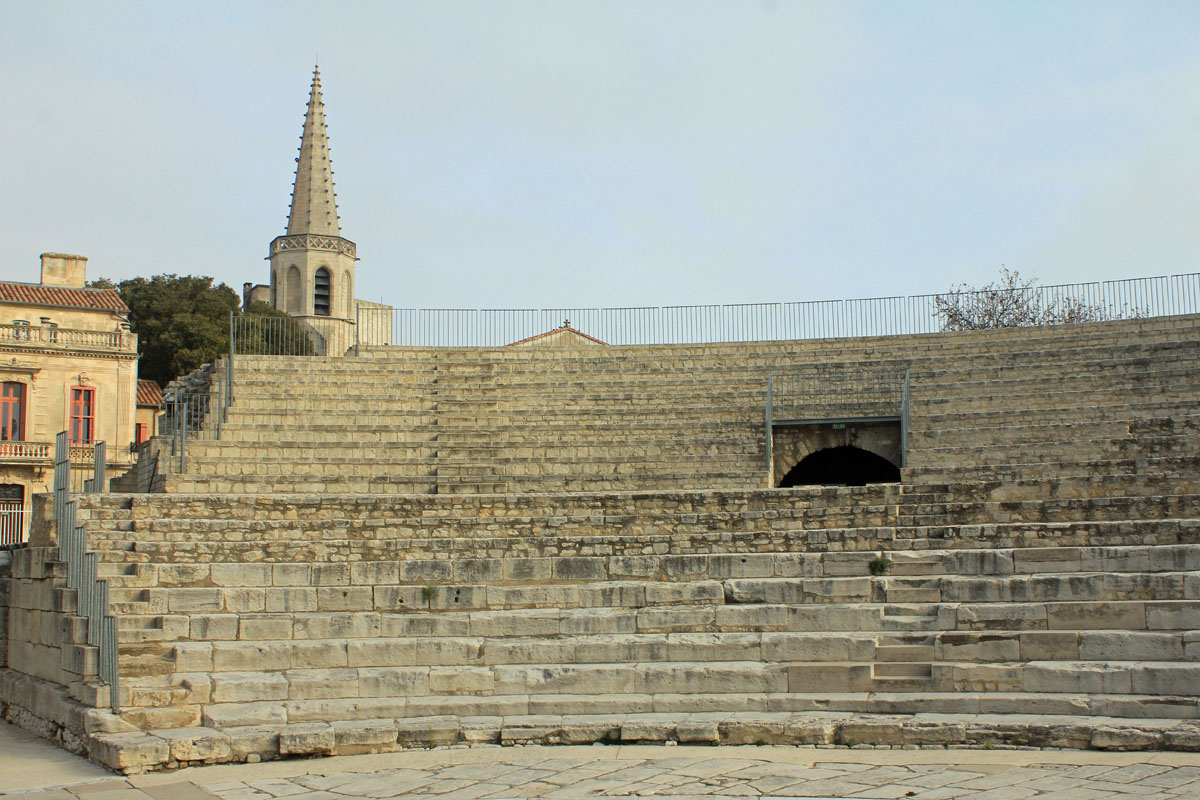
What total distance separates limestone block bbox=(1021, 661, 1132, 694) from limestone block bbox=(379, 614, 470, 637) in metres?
4.96

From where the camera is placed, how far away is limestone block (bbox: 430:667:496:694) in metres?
10.0

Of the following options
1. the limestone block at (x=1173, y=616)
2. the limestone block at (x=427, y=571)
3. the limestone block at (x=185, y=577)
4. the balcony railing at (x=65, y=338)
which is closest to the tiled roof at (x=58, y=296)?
the balcony railing at (x=65, y=338)

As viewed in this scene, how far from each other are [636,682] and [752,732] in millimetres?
1293

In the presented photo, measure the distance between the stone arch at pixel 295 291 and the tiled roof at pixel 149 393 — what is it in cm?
1465

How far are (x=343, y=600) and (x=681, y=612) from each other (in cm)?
322

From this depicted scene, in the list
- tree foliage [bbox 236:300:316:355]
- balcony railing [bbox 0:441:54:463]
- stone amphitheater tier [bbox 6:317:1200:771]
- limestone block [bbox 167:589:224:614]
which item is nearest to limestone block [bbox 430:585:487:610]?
stone amphitheater tier [bbox 6:317:1200:771]

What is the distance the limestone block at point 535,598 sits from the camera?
11.0m

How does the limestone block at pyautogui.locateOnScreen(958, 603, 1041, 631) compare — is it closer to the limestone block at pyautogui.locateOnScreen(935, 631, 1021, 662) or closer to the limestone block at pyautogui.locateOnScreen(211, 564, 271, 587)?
the limestone block at pyautogui.locateOnScreen(935, 631, 1021, 662)

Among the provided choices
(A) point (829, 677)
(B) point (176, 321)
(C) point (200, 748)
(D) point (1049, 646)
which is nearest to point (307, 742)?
(C) point (200, 748)

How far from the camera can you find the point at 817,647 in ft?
32.9

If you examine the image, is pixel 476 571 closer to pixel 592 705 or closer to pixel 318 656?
pixel 318 656

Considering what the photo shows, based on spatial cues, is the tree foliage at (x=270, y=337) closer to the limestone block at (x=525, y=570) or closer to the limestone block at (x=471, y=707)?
the limestone block at (x=525, y=570)

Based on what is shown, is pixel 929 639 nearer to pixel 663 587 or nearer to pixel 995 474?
pixel 663 587

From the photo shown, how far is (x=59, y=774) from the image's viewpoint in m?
9.05
